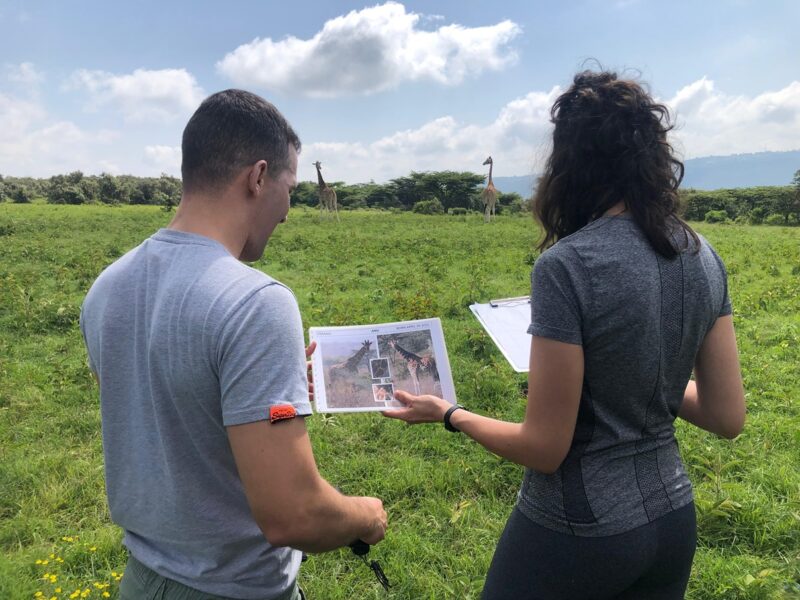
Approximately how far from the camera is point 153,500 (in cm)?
142

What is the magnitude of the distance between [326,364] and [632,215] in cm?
123

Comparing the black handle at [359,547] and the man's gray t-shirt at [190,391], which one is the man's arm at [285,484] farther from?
the black handle at [359,547]

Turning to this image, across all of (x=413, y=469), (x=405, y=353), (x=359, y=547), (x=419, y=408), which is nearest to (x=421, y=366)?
(x=405, y=353)

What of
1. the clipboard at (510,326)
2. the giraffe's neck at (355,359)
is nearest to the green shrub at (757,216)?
the clipboard at (510,326)

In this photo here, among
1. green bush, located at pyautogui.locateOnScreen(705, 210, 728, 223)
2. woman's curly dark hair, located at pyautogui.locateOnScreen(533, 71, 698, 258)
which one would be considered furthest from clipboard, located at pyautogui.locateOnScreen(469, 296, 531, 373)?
green bush, located at pyautogui.locateOnScreen(705, 210, 728, 223)

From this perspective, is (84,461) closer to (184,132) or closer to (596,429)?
(184,132)

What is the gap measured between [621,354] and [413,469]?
3122 mm

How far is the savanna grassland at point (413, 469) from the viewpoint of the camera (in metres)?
3.21

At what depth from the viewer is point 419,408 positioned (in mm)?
1917

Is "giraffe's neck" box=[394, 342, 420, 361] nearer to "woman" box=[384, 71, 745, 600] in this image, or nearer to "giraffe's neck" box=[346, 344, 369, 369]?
"giraffe's neck" box=[346, 344, 369, 369]

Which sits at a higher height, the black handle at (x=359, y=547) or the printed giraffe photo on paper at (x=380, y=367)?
the printed giraffe photo on paper at (x=380, y=367)

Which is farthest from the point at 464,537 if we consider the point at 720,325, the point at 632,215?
the point at 632,215

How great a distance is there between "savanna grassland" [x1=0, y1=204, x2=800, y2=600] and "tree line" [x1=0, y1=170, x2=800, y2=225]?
78.8 ft

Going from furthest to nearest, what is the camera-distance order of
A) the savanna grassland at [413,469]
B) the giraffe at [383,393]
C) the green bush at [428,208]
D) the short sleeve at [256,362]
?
the green bush at [428,208] < the savanna grassland at [413,469] < the giraffe at [383,393] < the short sleeve at [256,362]
